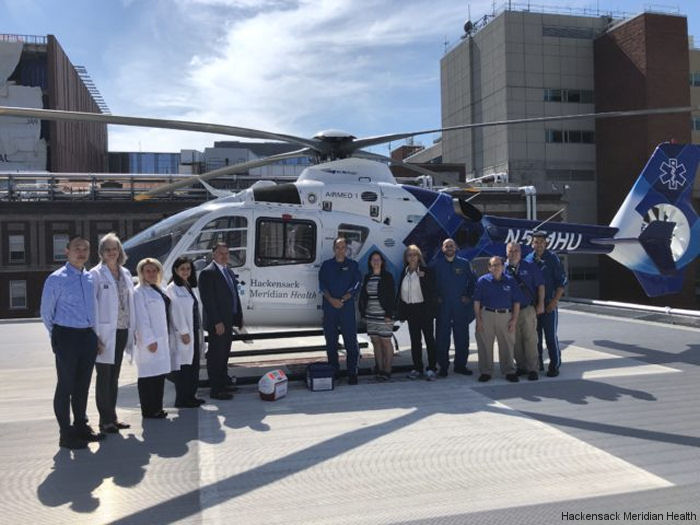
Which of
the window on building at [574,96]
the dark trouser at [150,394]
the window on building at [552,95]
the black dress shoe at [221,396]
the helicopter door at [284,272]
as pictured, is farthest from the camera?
the window on building at [574,96]

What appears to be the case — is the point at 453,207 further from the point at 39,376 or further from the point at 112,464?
the point at 39,376

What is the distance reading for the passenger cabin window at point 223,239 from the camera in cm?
735

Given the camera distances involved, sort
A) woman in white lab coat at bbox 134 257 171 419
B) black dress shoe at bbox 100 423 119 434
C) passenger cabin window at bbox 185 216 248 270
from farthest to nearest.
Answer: passenger cabin window at bbox 185 216 248 270 < woman in white lab coat at bbox 134 257 171 419 < black dress shoe at bbox 100 423 119 434

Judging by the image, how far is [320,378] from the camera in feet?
21.8

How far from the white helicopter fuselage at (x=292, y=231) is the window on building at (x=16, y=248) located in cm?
2700

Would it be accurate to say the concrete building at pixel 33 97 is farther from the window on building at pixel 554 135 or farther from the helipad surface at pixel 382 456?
the helipad surface at pixel 382 456

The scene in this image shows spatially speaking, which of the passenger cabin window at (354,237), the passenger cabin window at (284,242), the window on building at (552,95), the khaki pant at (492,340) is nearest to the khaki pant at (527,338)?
the khaki pant at (492,340)

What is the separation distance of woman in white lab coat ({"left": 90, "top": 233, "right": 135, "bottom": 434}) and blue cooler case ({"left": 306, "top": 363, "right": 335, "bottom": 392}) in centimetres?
219

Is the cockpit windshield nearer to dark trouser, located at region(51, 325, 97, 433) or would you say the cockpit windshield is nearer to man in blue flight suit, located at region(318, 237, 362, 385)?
man in blue flight suit, located at region(318, 237, 362, 385)

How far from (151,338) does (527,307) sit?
4.68 metres

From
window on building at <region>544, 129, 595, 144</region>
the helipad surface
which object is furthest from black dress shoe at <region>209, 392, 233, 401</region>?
window on building at <region>544, 129, 595, 144</region>

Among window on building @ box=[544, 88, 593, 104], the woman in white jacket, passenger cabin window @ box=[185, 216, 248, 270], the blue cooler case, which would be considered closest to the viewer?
the woman in white jacket

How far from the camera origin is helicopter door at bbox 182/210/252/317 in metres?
7.35

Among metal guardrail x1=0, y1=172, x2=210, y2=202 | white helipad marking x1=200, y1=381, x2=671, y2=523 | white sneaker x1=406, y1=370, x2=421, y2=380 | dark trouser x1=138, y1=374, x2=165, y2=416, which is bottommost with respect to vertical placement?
white helipad marking x1=200, y1=381, x2=671, y2=523
